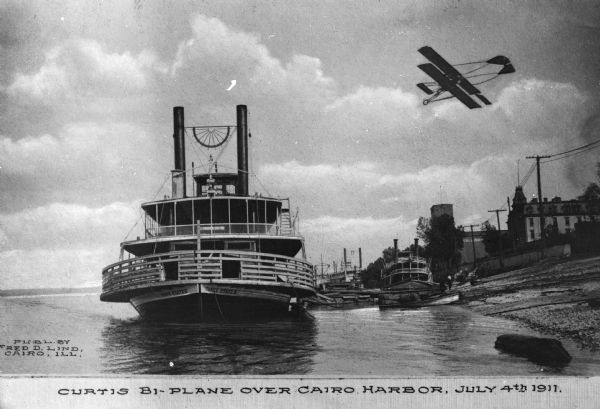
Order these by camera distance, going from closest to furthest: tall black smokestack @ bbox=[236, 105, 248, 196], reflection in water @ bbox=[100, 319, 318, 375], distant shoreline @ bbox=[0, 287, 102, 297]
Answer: reflection in water @ bbox=[100, 319, 318, 375], distant shoreline @ bbox=[0, 287, 102, 297], tall black smokestack @ bbox=[236, 105, 248, 196]

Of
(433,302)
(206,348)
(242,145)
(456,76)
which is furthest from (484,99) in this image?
(433,302)

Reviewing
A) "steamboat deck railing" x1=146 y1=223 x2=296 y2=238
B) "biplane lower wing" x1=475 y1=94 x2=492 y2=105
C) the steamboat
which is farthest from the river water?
the steamboat

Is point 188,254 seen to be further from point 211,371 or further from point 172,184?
point 211,371

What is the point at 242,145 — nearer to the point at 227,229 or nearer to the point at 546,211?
the point at 227,229

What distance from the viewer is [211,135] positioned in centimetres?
701

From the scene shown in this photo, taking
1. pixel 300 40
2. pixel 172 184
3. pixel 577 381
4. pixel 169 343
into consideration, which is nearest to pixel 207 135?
pixel 172 184

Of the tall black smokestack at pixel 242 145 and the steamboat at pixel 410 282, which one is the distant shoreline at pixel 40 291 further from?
the steamboat at pixel 410 282

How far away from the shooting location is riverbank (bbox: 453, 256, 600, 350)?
18.7ft

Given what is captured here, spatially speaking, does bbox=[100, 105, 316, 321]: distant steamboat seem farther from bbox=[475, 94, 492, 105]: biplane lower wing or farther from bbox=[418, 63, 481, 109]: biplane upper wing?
bbox=[475, 94, 492, 105]: biplane lower wing

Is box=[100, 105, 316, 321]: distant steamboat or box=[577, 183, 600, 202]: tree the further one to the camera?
box=[100, 105, 316, 321]: distant steamboat

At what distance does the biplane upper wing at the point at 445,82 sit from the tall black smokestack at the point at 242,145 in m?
1.92

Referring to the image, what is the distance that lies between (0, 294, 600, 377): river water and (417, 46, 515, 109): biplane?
2.55 metres

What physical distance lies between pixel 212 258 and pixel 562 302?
15.1ft

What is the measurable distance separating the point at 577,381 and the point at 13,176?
5851mm
